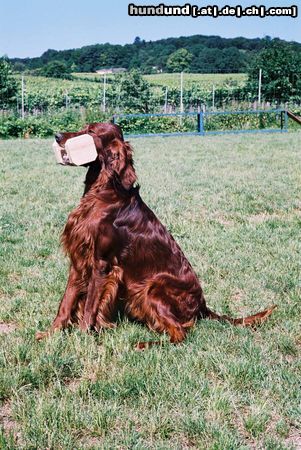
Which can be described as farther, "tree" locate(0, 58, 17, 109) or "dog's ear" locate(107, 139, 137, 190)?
"tree" locate(0, 58, 17, 109)

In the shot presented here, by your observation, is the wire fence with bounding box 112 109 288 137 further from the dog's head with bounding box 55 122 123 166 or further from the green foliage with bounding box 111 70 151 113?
the dog's head with bounding box 55 122 123 166

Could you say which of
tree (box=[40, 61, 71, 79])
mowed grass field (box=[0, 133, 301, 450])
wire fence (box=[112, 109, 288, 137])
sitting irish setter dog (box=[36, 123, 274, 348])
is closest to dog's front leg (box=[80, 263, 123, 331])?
sitting irish setter dog (box=[36, 123, 274, 348])

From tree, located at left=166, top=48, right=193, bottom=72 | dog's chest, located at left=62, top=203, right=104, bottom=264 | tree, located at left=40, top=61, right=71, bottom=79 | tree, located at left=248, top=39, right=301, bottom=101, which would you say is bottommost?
dog's chest, located at left=62, top=203, right=104, bottom=264

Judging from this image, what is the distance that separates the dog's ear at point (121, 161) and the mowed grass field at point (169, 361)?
890 millimetres

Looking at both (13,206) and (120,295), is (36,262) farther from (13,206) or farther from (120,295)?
(13,206)

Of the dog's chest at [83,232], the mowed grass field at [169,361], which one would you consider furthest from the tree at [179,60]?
the dog's chest at [83,232]

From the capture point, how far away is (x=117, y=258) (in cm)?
299

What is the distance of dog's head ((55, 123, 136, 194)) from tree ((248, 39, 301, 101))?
2658cm

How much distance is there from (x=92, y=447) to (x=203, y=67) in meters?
61.4

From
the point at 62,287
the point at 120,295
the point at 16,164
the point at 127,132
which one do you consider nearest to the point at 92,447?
the point at 120,295

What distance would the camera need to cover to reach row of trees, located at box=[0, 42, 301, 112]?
25.2 meters

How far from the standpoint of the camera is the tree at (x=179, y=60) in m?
60.3

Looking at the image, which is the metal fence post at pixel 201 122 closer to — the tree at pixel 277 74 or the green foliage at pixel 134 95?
the green foliage at pixel 134 95

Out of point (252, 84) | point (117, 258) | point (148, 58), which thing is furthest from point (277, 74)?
point (148, 58)
